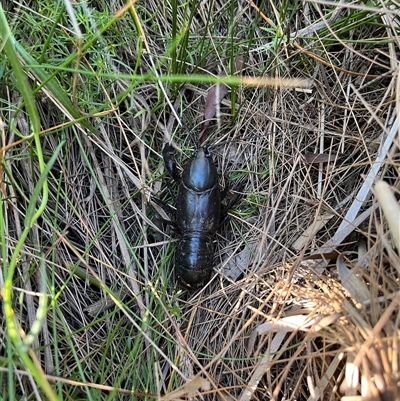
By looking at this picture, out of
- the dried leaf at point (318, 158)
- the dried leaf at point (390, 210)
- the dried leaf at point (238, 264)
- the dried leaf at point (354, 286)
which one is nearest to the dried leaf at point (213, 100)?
the dried leaf at point (318, 158)

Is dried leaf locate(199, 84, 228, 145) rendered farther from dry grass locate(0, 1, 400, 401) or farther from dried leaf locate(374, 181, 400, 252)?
dried leaf locate(374, 181, 400, 252)

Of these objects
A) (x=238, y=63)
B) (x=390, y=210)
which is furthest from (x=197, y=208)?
(x=390, y=210)

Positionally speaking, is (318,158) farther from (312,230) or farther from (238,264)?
(238,264)

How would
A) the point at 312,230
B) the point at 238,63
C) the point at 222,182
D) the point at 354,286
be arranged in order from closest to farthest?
the point at 354,286 → the point at 312,230 → the point at 238,63 → the point at 222,182

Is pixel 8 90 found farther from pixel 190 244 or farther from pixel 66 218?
pixel 190 244

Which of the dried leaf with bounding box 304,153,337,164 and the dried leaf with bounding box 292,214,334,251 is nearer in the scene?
the dried leaf with bounding box 292,214,334,251

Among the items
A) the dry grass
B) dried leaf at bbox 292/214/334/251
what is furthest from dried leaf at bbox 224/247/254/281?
dried leaf at bbox 292/214/334/251

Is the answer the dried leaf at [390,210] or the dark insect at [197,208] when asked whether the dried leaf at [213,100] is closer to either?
the dark insect at [197,208]
